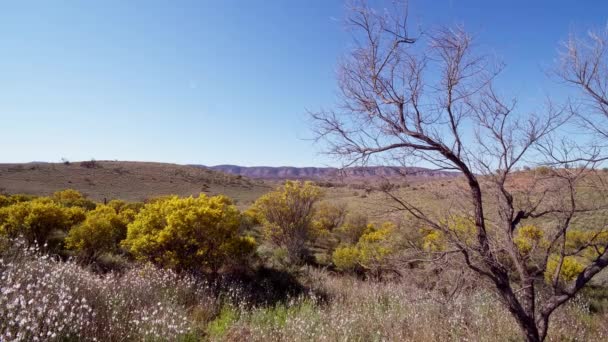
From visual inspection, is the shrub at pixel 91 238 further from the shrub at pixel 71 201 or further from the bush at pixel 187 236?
the shrub at pixel 71 201

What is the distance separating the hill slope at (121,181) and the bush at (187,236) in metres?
25.5

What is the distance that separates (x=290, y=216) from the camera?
460 inches

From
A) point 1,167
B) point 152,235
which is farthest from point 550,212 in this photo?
point 1,167

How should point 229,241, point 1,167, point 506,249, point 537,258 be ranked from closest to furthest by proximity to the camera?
point 506,249 → point 537,258 → point 229,241 → point 1,167

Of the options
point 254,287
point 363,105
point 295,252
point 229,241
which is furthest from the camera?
point 295,252

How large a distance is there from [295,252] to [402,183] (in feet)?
23.5

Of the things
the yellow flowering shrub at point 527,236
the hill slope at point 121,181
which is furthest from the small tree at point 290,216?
the hill slope at point 121,181

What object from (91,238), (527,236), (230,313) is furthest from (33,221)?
(527,236)

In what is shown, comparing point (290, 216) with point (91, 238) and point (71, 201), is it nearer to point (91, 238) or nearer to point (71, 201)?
point (91, 238)

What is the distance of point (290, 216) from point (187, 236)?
15.6 feet

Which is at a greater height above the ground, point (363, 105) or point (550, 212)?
point (363, 105)

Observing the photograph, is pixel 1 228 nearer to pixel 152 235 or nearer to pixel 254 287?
pixel 152 235

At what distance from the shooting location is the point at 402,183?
4703 millimetres

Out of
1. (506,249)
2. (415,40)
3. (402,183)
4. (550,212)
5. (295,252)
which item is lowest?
(295,252)
